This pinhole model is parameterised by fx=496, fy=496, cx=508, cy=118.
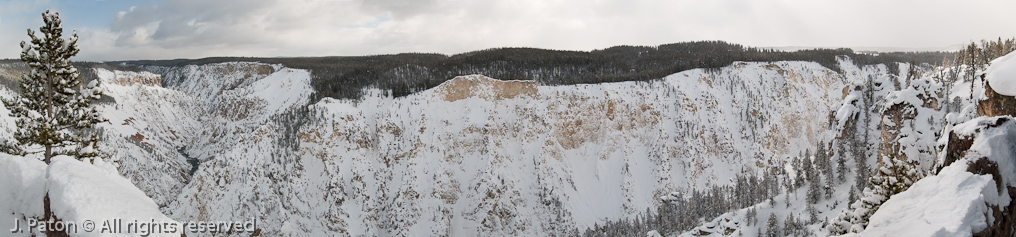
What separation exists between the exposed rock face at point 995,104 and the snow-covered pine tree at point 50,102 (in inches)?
1352

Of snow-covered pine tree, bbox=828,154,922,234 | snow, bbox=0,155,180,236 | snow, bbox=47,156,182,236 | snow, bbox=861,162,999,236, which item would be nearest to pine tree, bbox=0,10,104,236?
snow, bbox=0,155,180,236

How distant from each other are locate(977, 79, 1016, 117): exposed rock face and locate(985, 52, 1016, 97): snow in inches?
8.1

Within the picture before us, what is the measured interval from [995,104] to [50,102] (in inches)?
1442

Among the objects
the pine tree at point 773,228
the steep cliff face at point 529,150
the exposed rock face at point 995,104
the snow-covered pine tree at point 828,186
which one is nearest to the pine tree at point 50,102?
the exposed rock face at point 995,104

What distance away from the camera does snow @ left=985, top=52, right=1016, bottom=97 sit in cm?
2000

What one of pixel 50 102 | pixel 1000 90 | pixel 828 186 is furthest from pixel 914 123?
pixel 50 102

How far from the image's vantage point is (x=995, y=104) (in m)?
20.8

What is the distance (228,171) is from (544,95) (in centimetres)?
5520

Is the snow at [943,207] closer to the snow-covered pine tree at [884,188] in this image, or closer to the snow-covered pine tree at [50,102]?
the snow-covered pine tree at [884,188]

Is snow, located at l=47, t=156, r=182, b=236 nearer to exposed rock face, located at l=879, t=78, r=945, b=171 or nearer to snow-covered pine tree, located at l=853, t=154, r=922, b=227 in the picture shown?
snow-covered pine tree, located at l=853, t=154, r=922, b=227

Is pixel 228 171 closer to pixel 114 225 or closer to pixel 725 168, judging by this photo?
pixel 114 225

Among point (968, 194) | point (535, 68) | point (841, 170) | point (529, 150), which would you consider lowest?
point (529, 150)

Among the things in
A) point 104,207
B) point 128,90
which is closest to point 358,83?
point 128,90

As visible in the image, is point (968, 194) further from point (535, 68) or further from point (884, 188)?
point (535, 68)
